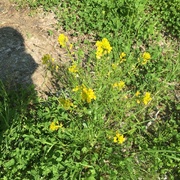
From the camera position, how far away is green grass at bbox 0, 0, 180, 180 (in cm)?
256

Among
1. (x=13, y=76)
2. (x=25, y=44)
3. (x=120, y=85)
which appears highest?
(x=120, y=85)

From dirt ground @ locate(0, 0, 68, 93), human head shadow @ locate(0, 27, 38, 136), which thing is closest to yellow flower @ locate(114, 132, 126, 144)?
human head shadow @ locate(0, 27, 38, 136)

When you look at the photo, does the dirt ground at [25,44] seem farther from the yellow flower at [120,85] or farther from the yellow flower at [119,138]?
the yellow flower at [119,138]

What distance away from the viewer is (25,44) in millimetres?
3875

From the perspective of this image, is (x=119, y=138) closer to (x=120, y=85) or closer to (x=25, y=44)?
(x=120, y=85)

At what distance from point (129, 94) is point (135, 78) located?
0.27 metres

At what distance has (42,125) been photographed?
276 centimetres

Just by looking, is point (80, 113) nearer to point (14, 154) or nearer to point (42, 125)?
point (42, 125)

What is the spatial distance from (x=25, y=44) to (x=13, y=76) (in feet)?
1.92

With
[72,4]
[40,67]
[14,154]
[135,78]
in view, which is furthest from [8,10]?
[14,154]

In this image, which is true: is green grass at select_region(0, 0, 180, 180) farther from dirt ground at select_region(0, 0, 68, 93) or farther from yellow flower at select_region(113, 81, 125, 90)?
dirt ground at select_region(0, 0, 68, 93)

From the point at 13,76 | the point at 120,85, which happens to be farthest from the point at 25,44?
the point at 120,85

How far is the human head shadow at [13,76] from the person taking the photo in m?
2.96

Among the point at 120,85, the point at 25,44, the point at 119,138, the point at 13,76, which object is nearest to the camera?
the point at 119,138
